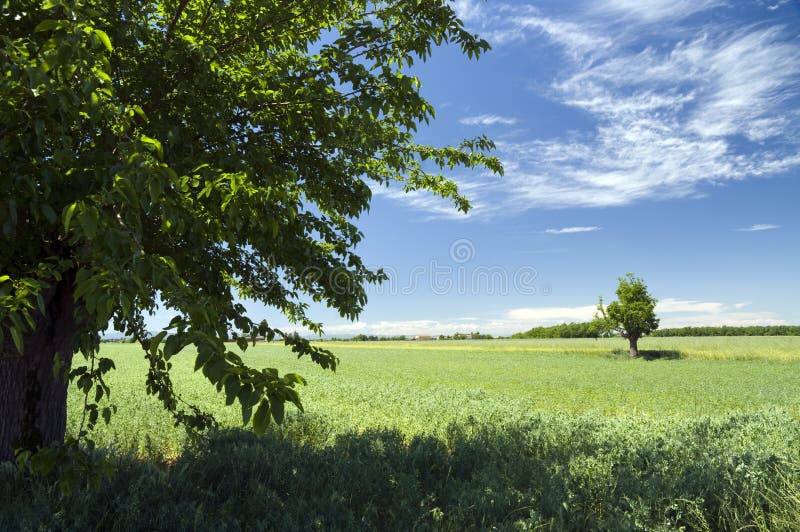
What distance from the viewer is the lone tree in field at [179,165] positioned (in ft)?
9.91

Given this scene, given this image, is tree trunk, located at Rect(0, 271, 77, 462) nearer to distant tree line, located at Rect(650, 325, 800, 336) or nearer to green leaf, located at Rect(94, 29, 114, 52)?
green leaf, located at Rect(94, 29, 114, 52)

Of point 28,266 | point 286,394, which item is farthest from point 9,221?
point 286,394

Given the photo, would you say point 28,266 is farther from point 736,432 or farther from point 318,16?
point 736,432

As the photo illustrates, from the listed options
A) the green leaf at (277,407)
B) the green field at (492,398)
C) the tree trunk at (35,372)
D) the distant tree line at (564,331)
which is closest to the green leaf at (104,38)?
the green leaf at (277,407)

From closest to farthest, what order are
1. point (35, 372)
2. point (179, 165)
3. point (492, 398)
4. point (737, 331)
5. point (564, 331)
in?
1. point (179, 165)
2. point (35, 372)
3. point (492, 398)
4. point (737, 331)
5. point (564, 331)

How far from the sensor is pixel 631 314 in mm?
51156

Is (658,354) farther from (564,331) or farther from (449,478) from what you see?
(564,331)

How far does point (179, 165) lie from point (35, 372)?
413 centimetres

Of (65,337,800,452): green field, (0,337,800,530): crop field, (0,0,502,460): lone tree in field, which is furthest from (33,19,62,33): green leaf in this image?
(65,337,800,452): green field

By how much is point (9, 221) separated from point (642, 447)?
965 centimetres

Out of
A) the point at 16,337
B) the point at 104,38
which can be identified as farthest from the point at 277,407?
the point at 104,38

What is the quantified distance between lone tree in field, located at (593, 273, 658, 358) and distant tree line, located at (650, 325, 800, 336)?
96.5m

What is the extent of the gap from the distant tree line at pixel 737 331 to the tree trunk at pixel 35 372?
Result: 154 meters

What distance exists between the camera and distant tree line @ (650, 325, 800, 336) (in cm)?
12338
